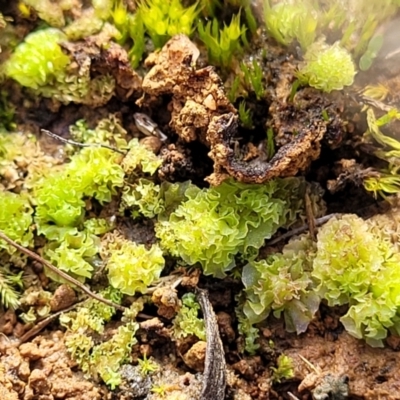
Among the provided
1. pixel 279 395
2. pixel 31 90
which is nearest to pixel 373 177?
pixel 279 395

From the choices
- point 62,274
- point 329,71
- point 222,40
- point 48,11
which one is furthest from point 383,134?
point 48,11

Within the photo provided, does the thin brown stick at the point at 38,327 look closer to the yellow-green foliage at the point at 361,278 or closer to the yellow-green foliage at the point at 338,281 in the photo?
the yellow-green foliage at the point at 338,281

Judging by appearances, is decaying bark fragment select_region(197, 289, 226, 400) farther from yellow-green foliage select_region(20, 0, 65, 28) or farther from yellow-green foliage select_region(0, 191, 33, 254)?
yellow-green foliage select_region(20, 0, 65, 28)

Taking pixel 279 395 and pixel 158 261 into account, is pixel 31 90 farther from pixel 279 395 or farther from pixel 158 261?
pixel 279 395

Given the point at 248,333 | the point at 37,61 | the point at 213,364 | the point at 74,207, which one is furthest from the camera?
the point at 37,61

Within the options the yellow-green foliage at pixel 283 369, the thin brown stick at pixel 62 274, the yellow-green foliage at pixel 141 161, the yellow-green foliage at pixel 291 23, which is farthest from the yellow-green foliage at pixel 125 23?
the yellow-green foliage at pixel 283 369

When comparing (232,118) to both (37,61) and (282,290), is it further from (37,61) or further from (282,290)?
(37,61)
